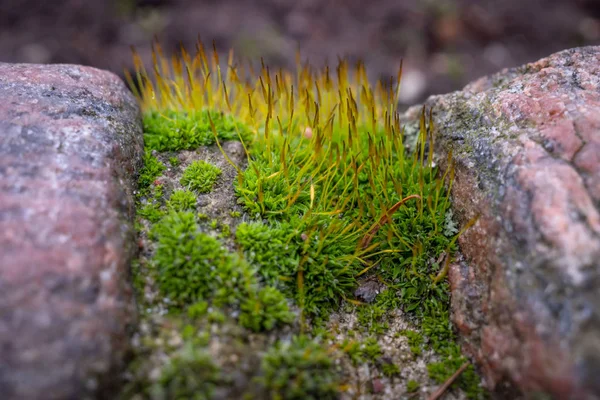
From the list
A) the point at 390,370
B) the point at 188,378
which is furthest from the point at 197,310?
the point at 390,370

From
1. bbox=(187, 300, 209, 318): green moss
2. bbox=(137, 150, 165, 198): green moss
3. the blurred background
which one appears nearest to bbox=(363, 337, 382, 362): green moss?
bbox=(187, 300, 209, 318): green moss

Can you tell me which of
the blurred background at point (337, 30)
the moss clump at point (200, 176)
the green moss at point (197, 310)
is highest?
the blurred background at point (337, 30)

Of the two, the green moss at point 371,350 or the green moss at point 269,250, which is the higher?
the green moss at point 269,250

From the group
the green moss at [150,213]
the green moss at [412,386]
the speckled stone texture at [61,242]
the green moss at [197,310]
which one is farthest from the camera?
the green moss at [150,213]

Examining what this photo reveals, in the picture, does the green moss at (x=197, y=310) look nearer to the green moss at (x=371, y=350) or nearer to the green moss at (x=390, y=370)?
the green moss at (x=371, y=350)

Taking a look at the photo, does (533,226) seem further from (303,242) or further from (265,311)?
(265,311)

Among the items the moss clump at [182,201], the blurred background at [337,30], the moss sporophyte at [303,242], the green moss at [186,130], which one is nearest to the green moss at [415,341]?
the moss sporophyte at [303,242]
